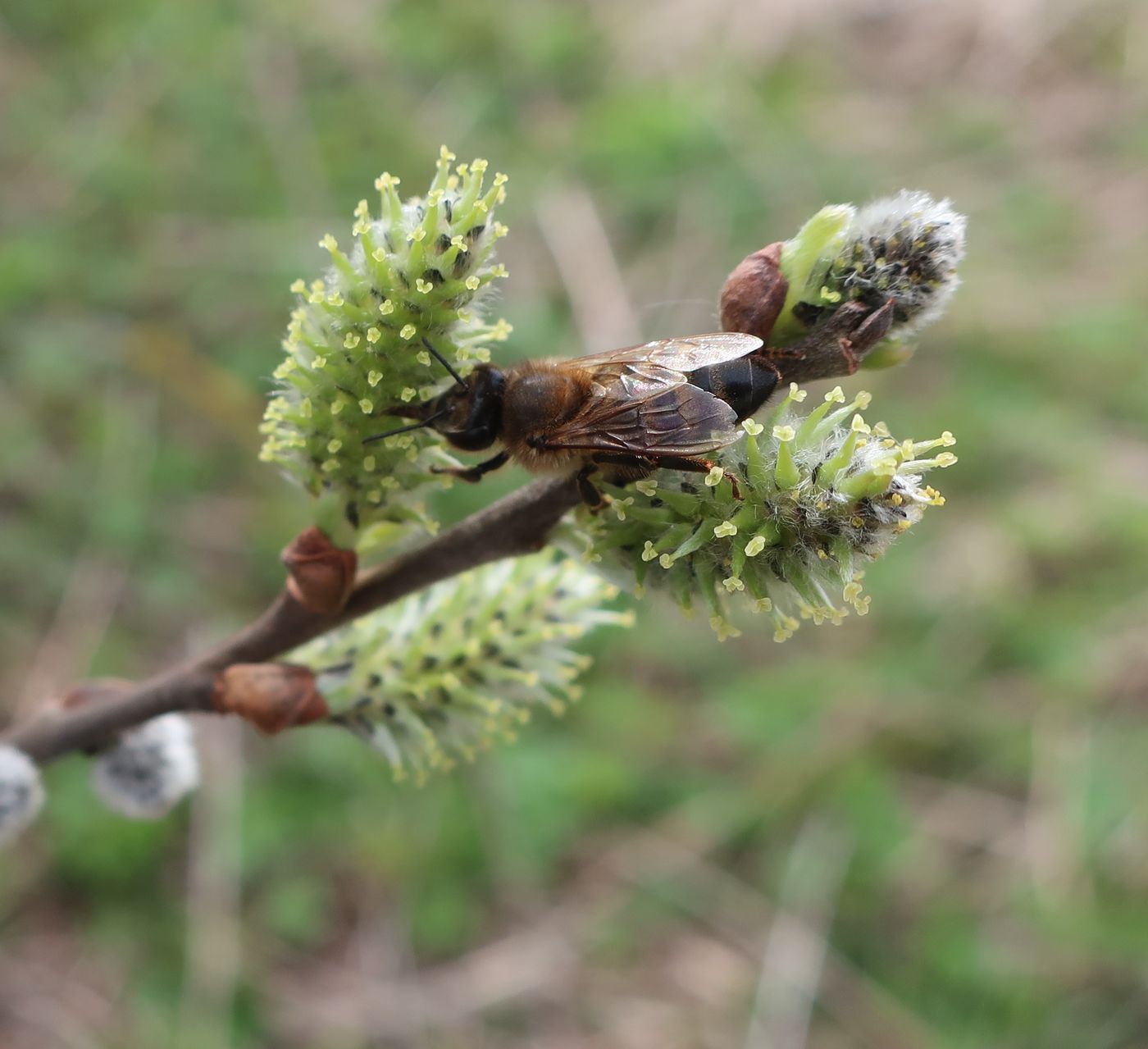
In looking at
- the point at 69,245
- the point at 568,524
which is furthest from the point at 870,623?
the point at 69,245

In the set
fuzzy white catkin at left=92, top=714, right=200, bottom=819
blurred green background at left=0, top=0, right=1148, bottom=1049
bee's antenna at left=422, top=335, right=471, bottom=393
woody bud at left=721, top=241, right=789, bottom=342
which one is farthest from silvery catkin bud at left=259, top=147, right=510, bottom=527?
blurred green background at left=0, top=0, right=1148, bottom=1049

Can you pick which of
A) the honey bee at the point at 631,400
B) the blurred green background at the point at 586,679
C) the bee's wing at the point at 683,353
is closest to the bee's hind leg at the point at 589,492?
the honey bee at the point at 631,400

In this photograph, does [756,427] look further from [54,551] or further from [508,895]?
[54,551]

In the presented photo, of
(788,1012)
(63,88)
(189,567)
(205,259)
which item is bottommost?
(788,1012)

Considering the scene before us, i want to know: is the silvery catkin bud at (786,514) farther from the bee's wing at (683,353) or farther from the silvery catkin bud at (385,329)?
the silvery catkin bud at (385,329)

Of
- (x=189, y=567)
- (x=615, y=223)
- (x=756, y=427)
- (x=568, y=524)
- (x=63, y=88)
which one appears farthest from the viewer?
(x=615, y=223)

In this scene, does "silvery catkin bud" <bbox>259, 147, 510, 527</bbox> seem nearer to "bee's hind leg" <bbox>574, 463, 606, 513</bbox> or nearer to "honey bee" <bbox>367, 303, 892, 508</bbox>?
"honey bee" <bbox>367, 303, 892, 508</bbox>

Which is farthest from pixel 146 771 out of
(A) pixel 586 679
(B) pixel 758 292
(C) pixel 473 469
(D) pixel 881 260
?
(A) pixel 586 679

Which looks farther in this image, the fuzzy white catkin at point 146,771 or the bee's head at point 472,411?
the fuzzy white catkin at point 146,771
